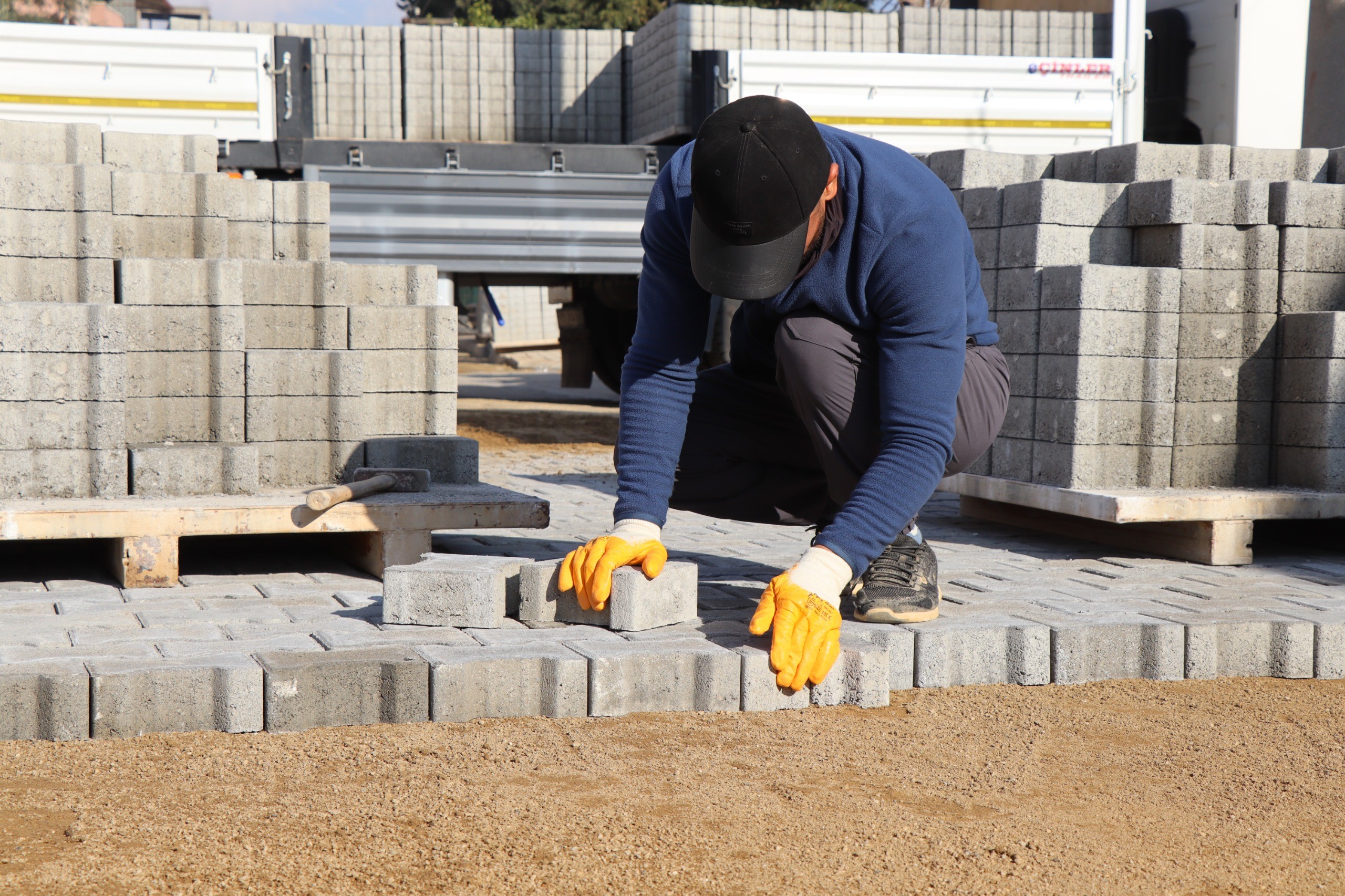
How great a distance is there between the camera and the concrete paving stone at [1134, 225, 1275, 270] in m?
4.40

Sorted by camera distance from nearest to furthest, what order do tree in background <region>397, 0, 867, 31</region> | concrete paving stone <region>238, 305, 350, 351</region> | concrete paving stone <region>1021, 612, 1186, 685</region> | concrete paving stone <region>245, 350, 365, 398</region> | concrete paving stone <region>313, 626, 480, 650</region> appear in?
concrete paving stone <region>313, 626, 480, 650</region>
concrete paving stone <region>1021, 612, 1186, 685</region>
concrete paving stone <region>245, 350, 365, 398</region>
concrete paving stone <region>238, 305, 350, 351</region>
tree in background <region>397, 0, 867, 31</region>

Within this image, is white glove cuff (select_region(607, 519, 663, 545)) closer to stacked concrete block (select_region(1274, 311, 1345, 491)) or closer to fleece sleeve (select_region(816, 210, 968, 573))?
fleece sleeve (select_region(816, 210, 968, 573))

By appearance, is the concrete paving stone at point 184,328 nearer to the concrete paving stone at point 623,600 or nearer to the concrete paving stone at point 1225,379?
the concrete paving stone at point 623,600

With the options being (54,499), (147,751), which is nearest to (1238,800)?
(147,751)

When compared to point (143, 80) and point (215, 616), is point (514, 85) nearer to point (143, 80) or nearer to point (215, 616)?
point (143, 80)

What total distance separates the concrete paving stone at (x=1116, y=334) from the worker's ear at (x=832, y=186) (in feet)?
5.81

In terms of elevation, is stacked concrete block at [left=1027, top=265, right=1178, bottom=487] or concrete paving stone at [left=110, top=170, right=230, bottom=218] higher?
concrete paving stone at [left=110, top=170, right=230, bottom=218]

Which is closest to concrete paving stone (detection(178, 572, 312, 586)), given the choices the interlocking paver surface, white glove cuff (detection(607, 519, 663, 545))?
the interlocking paver surface

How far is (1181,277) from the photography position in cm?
439

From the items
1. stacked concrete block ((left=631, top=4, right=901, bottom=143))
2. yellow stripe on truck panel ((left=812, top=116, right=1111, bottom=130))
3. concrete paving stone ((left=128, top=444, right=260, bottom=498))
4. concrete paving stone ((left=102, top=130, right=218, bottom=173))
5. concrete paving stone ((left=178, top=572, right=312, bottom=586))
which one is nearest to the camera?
concrete paving stone ((left=178, top=572, right=312, bottom=586))

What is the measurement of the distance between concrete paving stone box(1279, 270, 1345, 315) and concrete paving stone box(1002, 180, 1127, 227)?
0.61 meters

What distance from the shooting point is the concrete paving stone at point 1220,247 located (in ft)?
14.4

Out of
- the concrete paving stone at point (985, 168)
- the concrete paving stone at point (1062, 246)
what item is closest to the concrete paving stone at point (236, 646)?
the concrete paving stone at point (1062, 246)

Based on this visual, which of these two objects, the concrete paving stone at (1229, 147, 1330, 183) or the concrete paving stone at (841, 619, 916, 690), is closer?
the concrete paving stone at (841, 619, 916, 690)
